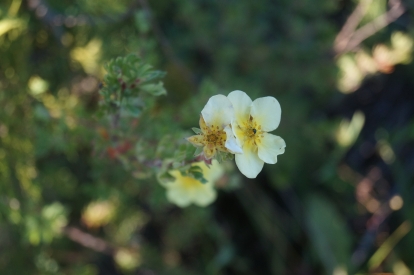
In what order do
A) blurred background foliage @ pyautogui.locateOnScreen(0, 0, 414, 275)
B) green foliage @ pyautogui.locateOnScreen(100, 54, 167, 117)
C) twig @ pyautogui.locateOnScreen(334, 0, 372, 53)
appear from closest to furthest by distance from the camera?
green foliage @ pyautogui.locateOnScreen(100, 54, 167, 117)
blurred background foliage @ pyautogui.locateOnScreen(0, 0, 414, 275)
twig @ pyautogui.locateOnScreen(334, 0, 372, 53)

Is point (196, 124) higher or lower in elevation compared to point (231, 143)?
higher

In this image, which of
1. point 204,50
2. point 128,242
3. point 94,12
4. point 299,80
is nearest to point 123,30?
point 94,12

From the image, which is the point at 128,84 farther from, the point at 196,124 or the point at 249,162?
the point at 196,124

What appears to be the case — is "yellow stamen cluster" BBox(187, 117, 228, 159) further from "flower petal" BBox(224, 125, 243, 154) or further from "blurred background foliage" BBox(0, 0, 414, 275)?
"blurred background foliage" BBox(0, 0, 414, 275)

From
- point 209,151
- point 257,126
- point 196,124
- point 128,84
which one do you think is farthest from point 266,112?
point 196,124

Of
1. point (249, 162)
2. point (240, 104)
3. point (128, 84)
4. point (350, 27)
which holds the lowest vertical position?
point (249, 162)

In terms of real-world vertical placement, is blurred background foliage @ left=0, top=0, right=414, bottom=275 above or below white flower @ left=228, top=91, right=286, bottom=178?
above

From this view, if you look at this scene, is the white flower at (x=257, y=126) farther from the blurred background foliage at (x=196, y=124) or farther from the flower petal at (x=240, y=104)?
the blurred background foliage at (x=196, y=124)

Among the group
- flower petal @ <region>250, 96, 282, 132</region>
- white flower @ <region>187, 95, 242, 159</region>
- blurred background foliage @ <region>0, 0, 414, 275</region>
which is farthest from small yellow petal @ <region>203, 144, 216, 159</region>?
blurred background foliage @ <region>0, 0, 414, 275</region>
